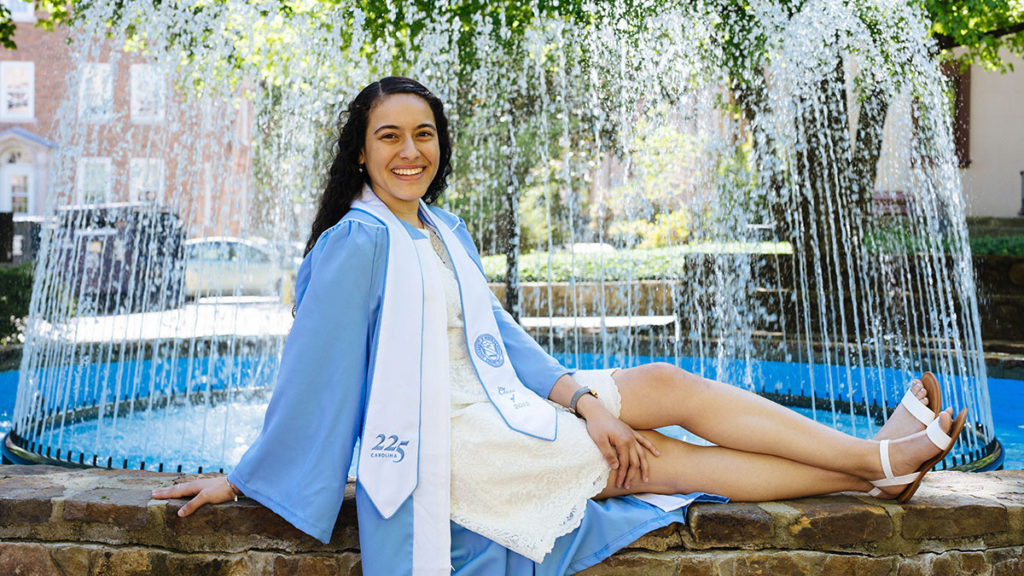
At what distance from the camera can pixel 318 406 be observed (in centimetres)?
193

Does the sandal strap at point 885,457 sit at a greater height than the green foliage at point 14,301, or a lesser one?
lesser

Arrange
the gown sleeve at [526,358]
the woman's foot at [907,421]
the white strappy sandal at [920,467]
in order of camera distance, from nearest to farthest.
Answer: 1. the white strappy sandal at [920,467]
2. the woman's foot at [907,421]
3. the gown sleeve at [526,358]

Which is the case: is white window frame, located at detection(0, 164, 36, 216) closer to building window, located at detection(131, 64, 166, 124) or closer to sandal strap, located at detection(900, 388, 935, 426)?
building window, located at detection(131, 64, 166, 124)

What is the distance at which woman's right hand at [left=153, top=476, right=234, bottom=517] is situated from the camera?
81.8 inches

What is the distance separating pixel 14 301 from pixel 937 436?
9.15 m

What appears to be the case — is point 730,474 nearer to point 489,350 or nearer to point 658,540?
point 658,540

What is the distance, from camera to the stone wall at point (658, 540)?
2.09 meters

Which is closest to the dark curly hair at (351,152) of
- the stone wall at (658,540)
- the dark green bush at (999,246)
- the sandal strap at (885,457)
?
the stone wall at (658,540)

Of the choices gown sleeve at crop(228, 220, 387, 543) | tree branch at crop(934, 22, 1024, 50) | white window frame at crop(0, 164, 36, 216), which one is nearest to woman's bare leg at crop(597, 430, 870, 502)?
gown sleeve at crop(228, 220, 387, 543)

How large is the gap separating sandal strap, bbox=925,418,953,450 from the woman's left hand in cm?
66

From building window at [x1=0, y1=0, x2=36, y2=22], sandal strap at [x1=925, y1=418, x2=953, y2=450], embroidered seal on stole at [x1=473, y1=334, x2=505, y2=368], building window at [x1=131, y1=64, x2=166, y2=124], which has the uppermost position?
building window at [x1=0, y1=0, x2=36, y2=22]

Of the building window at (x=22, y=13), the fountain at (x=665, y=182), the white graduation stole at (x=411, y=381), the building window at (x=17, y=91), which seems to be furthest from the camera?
the building window at (x=17, y=91)

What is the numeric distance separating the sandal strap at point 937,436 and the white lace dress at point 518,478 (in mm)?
781

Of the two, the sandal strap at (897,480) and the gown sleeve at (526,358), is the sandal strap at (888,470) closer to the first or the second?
the sandal strap at (897,480)
